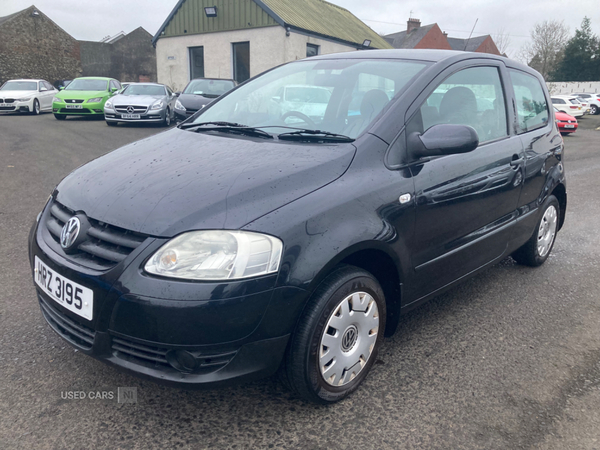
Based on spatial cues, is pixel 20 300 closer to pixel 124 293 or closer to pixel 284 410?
pixel 124 293

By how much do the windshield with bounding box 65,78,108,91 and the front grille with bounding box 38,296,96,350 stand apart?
611 inches

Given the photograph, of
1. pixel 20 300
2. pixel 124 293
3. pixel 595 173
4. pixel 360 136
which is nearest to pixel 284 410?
pixel 124 293

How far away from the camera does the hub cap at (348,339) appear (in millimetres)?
A: 2182

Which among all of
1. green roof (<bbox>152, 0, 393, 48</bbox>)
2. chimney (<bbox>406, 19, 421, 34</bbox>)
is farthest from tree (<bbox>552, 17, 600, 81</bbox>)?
green roof (<bbox>152, 0, 393, 48</bbox>)

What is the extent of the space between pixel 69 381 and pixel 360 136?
6.15 ft

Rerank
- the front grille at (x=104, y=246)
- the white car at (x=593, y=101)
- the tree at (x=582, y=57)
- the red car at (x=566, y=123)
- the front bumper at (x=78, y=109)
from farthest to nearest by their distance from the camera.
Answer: the tree at (x=582, y=57)
the white car at (x=593, y=101)
the red car at (x=566, y=123)
the front bumper at (x=78, y=109)
the front grille at (x=104, y=246)

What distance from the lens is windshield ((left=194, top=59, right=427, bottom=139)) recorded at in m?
2.71

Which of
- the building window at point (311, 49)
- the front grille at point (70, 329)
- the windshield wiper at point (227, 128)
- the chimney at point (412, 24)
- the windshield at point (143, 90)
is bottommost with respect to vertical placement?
the front grille at point (70, 329)

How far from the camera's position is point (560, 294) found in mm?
3674

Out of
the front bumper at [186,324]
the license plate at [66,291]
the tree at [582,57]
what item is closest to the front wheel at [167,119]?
the license plate at [66,291]

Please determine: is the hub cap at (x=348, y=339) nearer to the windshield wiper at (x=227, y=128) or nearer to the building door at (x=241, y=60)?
the windshield wiper at (x=227, y=128)

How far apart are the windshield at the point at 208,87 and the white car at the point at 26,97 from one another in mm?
6788

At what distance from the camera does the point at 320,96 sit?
117 inches

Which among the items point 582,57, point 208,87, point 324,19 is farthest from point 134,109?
point 582,57
